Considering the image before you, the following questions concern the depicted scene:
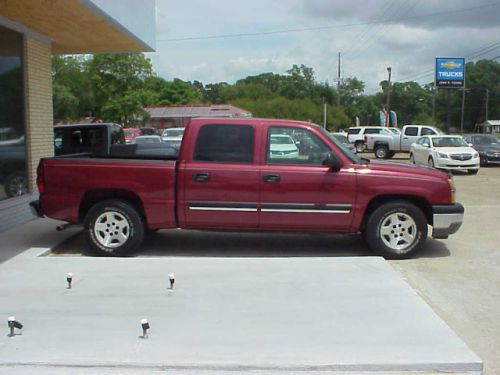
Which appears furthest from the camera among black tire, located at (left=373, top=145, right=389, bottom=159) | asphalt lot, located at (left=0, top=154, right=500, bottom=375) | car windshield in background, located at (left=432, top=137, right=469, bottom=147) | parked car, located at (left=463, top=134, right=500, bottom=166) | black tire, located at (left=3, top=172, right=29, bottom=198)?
black tire, located at (left=373, top=145, right=389, bottom=159)

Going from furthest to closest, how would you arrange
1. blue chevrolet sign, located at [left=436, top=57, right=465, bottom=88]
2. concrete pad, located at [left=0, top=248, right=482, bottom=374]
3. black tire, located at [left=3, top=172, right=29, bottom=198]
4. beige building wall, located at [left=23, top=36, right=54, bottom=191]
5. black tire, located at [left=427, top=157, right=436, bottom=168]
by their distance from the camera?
blue chevrolet sign, located at [left=436, top=57, right=465, bottom=88] < black tire, located at [left=427, top=157, right=436, bottom=168] < beige building wall, located at [left=23, top=36, right=54, bottom=191] < black tire, located at [left=3, top=172, right=29, bottom=198] < concrete pad, located at [left=0, top=248, right=482, bottom=374]

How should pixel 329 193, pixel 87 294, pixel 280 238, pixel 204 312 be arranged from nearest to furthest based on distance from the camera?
pixel 204 312, pixel 87 294, pixel 329 193, pixel 280 238

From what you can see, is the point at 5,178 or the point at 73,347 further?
the point at 5,178

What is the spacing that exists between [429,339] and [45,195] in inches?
211

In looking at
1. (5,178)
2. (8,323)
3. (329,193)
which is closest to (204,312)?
(8,323)

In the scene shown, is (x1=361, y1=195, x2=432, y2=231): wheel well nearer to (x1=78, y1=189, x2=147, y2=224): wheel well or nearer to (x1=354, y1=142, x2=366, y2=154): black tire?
(x1=78, y1=189, x2=147, y2=224): wheel well

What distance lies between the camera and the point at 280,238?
8.88 metres

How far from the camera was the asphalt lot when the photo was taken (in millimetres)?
5213

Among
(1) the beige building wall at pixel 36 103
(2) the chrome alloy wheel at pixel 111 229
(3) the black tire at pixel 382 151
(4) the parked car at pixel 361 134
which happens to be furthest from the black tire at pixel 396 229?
(4) the parked car at pixel 361 134

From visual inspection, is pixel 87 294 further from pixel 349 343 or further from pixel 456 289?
pixel 456 289

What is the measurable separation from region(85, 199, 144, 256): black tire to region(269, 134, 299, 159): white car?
6.54 feet

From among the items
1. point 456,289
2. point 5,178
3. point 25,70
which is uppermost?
point 25,70

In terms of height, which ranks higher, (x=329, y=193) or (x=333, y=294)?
(x=329, y=193)

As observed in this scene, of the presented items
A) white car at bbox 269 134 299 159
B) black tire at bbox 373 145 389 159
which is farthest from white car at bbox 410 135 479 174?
white car at bbox 269 134 299 159
